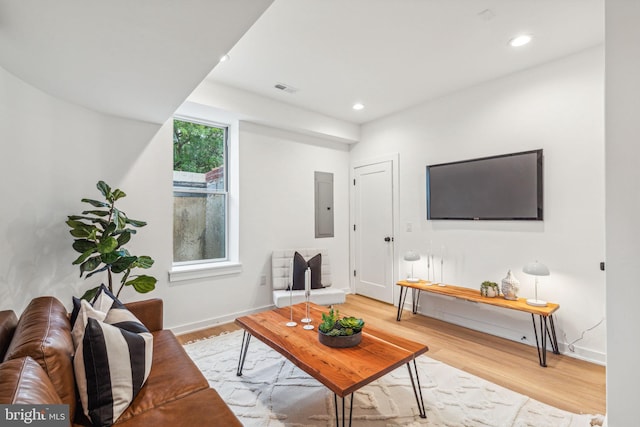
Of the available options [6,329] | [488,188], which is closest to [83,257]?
[6,329]

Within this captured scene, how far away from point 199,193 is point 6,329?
2457 mm

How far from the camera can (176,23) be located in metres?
1.48

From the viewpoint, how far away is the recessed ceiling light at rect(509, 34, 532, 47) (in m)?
2.48

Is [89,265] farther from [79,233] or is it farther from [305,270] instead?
[305,270]

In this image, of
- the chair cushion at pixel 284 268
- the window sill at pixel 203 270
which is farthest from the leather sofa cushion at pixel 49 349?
the chair cushion at pixel 284 268

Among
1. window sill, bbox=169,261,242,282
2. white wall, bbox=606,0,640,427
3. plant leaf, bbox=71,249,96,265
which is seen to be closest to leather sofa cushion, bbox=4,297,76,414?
plant leaf, bbox=71,249,96,265

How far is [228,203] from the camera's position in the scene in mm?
3920

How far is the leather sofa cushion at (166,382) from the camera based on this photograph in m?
1.34

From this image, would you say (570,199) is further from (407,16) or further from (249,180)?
(249,180)

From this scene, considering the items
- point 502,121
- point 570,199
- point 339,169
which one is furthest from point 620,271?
point 339,169

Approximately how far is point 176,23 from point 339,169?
3544 millimetres

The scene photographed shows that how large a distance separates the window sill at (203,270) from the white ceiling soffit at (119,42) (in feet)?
6.05

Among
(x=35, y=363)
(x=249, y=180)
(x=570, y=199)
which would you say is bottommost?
(x=35, y=363)

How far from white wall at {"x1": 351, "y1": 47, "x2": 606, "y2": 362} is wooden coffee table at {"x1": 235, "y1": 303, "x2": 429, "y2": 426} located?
1818 millimetres
